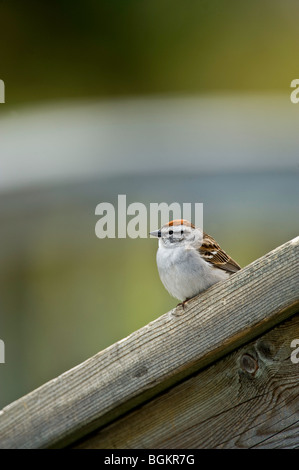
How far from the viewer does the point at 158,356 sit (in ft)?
6.95

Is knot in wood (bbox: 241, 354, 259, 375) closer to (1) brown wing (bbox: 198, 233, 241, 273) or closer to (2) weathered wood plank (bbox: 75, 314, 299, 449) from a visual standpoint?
(2) weathered wood plank (bbox: 75, 314, 299, 449)

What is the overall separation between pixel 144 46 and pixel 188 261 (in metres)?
3.50

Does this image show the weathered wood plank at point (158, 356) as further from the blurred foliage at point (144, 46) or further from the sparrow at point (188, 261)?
the blurred foliage at point (144, 46)

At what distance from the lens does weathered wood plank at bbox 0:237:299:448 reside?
79.8 inches

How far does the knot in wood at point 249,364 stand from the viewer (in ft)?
6.84

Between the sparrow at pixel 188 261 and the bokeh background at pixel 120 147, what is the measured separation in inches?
56.8

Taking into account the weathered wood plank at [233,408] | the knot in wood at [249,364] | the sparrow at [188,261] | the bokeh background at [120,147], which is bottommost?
the weathered wood plank at [233,408]

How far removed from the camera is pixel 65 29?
6.29 metres

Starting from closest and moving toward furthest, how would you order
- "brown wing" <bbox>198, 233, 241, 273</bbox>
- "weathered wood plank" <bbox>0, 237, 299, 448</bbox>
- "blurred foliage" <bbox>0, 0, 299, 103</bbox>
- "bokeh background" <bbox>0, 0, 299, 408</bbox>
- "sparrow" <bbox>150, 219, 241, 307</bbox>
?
"weathered wood plank" <bbox>0, 237, 299, 448</bbox>, "sparrow" <bbox>150, 219, 241, 307</bbox>, "brown wing" <bbox>198, 233, 241, 273</bbox>, "bokeh background" <bbox>0, 0, 299, 408</bbox>, "blurred foliage" <bbox>0, 0, 299, 103</bbox>

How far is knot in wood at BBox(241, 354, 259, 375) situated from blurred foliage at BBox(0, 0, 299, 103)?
392 cm

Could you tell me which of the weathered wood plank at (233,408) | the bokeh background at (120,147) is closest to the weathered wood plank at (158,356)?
the weathered wood plank at (233,408)

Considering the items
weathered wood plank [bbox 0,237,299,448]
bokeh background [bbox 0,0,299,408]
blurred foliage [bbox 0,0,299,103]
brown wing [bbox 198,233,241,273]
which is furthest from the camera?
blurred foliage [bbox 0,0,299,103]

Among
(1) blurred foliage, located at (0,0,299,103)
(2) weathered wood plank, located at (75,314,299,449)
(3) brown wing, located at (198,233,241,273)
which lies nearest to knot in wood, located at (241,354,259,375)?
(2) weathered wood plank, located at (75,314,299,449)

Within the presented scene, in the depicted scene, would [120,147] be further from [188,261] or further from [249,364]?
[249,364]
